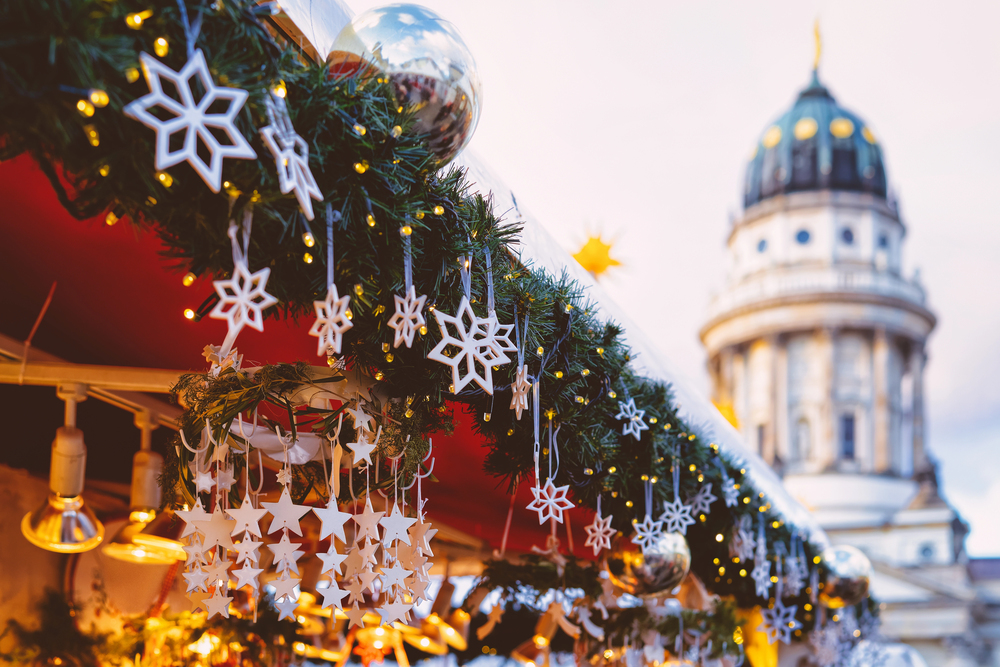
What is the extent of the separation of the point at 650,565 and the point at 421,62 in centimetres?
272

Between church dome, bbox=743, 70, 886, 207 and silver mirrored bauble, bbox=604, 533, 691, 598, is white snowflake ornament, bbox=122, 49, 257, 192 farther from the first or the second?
church dome, bbox=743, 70, 886, 207

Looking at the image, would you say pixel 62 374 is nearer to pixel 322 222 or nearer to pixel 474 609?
pixel 322 222

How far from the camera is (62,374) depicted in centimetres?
335

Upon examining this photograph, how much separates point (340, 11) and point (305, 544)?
5.56 m

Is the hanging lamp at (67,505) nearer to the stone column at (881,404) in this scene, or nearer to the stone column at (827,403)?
the stone column at (827,403)

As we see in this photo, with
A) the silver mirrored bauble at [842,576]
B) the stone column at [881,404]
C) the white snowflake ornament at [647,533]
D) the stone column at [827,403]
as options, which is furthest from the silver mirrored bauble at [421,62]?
the stone column at [881,404]

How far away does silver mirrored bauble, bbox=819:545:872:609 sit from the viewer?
22.5ft

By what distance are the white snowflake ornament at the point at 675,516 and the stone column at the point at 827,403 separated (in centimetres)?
3689

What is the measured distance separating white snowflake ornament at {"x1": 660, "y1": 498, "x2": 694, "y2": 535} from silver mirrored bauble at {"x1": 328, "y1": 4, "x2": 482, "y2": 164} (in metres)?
2.33

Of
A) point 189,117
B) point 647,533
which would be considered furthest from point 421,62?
point 647,533

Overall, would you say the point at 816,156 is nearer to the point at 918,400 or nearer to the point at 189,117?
the point at 918,400

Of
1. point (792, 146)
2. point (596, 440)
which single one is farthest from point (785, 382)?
point (596, 440)

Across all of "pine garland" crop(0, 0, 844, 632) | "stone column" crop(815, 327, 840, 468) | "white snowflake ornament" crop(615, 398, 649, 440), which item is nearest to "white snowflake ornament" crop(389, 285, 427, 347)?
"pine garland" crop(0, 0, 844, 632)

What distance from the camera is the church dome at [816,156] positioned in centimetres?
4103
